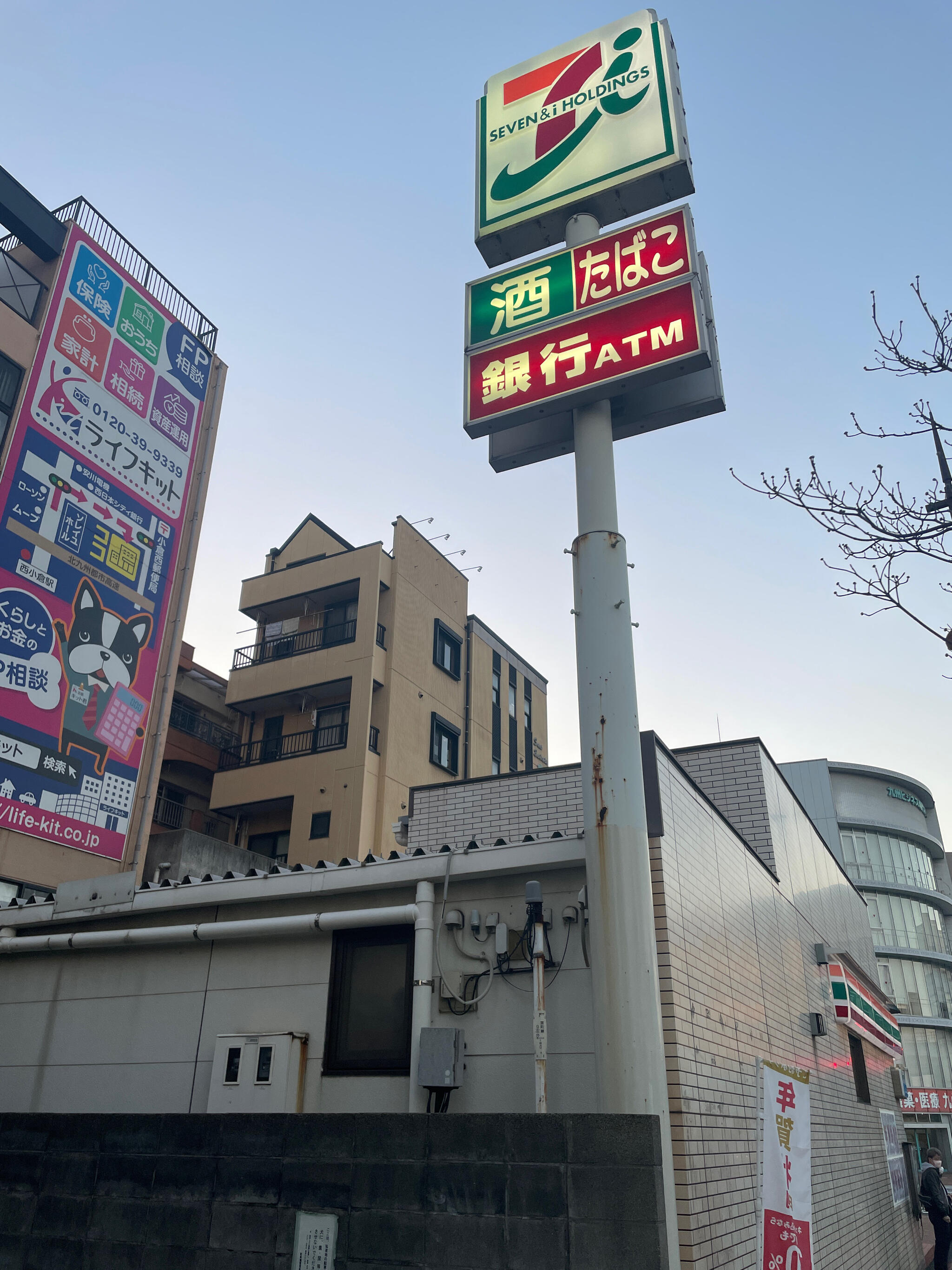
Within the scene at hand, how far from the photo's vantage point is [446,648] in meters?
37.1

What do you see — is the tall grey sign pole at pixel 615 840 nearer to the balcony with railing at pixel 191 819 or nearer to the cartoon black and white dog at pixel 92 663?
the cartoon black and white dog at pixel 92 663

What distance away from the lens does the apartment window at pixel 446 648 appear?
3609cm

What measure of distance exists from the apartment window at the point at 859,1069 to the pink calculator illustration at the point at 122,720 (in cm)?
1754

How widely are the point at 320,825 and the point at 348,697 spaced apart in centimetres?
497

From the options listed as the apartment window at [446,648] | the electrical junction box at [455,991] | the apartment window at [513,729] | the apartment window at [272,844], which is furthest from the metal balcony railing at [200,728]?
the electrical junction box at [455,991]

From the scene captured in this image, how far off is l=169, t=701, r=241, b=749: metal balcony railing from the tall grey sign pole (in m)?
28.2

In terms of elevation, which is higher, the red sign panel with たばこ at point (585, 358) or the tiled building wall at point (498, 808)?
the red sign panel with たばこ at point (585, 358)

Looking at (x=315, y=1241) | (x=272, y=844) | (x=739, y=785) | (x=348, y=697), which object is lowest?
(x=315, y=1241)

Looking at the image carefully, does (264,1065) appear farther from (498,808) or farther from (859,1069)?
(859,1069)

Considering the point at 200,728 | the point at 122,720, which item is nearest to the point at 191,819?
the point at 200,728

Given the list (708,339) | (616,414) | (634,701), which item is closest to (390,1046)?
(634,701)

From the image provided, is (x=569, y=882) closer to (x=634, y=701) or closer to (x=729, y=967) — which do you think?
(x=634, y=701)

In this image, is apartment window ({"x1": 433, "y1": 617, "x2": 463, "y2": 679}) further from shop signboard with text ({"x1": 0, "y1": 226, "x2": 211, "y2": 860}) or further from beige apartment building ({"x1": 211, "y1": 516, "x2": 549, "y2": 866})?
shop signboard with text ({"x1": 0, "y1": 226, "x2": 211, "y2": 860})

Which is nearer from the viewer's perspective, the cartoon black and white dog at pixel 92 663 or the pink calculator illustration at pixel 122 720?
the cartoon black and white dog at pixel 92 663
